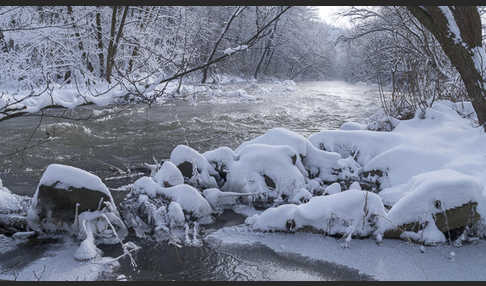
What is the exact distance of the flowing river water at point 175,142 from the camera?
3.97 m

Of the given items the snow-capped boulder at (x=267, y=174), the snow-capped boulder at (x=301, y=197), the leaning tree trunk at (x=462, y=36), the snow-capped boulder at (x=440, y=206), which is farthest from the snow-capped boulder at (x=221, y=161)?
the leaning tree trunk at (x=462, y=36)

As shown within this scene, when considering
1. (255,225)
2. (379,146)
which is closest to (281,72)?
(379,146)

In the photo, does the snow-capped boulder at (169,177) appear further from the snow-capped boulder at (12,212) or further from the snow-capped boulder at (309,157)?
the snow-capped boulder at (309,157)

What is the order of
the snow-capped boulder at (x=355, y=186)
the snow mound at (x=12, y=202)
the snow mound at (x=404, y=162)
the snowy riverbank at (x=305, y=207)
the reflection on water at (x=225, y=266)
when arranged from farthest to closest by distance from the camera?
the snow mound at (x=404, y=162) → the snow-capped boulder at (x=355, y=186) → the snow mound at (x=12, y=202) → the snowy riverbank at (x=305, y=207) → the reflection on water at (x=225, y=266)

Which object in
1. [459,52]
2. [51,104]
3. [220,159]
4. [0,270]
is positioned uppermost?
[459,52]

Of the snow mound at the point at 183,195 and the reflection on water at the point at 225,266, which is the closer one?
the reflection on water at the point at 225,266

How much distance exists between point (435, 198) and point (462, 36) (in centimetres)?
206

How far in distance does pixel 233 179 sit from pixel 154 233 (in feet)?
5.81

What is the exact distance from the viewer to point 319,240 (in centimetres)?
459

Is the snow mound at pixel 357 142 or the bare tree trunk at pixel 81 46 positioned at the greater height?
the bare tree trunk at pixel 81 46

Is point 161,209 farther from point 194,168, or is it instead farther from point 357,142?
point 357,142

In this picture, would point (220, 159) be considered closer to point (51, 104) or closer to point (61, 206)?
point (61, 206)

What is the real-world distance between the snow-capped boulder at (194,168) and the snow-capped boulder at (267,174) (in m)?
0.33

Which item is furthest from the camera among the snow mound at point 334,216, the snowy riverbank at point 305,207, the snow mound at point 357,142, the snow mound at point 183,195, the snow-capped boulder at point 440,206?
the snow mound at point 357,142
